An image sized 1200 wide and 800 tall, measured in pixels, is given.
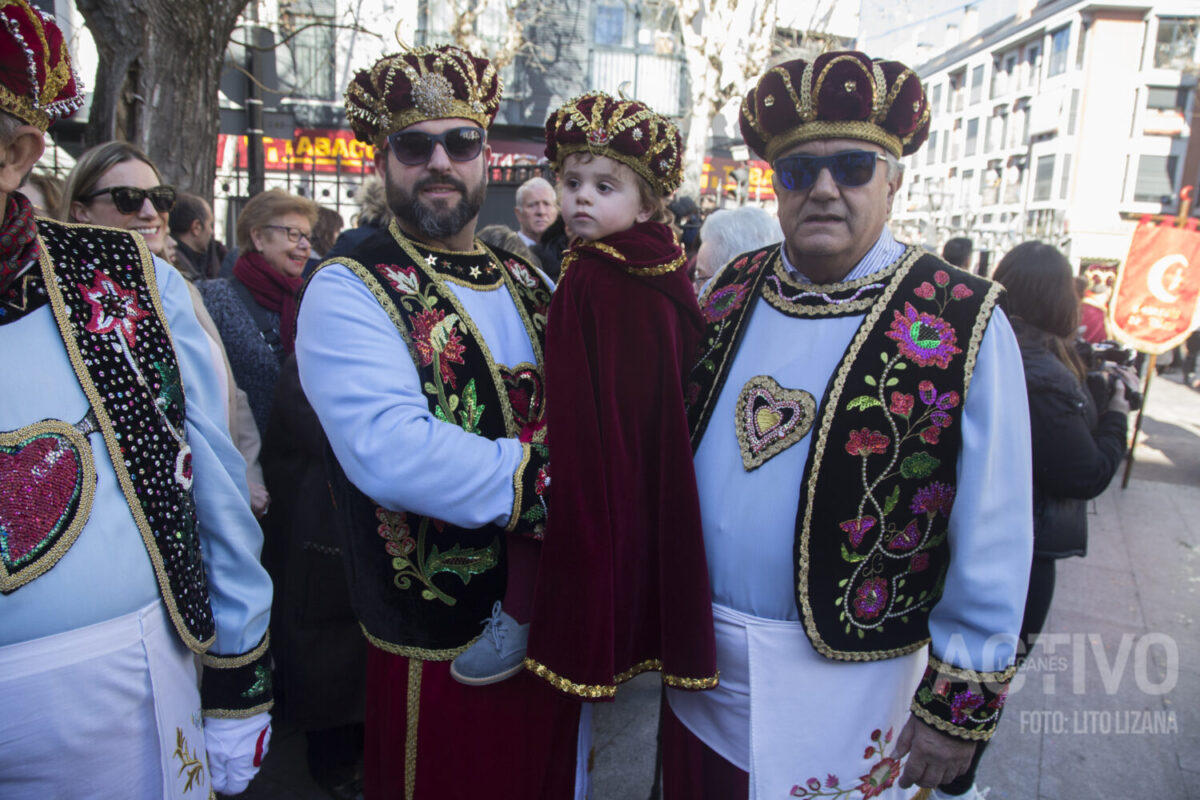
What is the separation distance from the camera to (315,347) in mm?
1778

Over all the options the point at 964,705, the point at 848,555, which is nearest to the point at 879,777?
the point at 964,705

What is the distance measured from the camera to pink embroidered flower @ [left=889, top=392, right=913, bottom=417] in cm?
176

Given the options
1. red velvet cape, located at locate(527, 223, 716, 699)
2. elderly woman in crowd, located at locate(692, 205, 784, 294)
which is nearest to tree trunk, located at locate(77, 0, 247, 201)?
elderly woman in crowd, located at locate(692, 205, 784, 294)

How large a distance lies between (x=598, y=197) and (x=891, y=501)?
1020mm

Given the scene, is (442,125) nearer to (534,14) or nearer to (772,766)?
(772,766)

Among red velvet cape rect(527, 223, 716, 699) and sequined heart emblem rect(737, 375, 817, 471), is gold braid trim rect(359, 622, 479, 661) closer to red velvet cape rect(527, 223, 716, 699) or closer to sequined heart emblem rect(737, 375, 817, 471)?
red velvet cape rect(527, 223, 716, 699)

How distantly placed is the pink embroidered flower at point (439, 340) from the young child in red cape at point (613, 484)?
28 cm

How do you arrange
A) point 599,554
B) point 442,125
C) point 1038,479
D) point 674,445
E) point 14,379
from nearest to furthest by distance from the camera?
point 14,379 → point 599,554 → point 674,445 → point 442,125 → point 1038,479

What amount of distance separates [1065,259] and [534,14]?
62.3ft

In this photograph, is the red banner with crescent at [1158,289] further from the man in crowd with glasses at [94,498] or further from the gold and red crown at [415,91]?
the man in crowd with glasses at [94,498]

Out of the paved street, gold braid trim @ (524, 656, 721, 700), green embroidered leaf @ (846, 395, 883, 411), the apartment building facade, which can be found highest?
the apartment building facade

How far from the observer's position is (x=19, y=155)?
4.41ft

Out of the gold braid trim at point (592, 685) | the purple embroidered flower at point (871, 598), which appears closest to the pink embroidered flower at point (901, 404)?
the purple embroidered flower at point (871, 598)

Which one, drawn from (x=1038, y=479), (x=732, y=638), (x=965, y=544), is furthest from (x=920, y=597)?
(x=1038, y=479)
